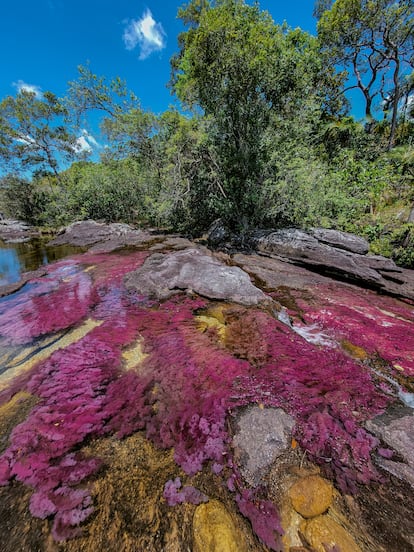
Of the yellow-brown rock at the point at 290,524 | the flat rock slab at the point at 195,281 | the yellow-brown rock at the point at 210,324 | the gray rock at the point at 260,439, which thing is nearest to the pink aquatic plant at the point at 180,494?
the gray rock at the point at 260,439

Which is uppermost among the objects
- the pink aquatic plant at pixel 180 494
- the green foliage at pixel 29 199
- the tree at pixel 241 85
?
the tree at pixel 241 85

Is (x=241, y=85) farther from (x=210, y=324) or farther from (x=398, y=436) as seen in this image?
(x=398, y=436)

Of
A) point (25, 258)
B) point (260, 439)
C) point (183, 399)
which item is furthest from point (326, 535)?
point (25, 258)

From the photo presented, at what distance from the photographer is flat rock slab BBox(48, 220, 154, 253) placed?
15.7 metres

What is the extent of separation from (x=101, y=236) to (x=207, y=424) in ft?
61.6

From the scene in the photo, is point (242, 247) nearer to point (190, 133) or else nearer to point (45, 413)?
point (190, 133)

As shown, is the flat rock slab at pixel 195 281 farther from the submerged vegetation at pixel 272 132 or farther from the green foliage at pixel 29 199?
the green foliage at pixel 29 199

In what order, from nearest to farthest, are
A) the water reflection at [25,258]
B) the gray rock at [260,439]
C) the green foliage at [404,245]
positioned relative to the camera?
1. the gray rock at [260,439]
2. the green foliage at [404,245]
3. the water reflection at [25,258]

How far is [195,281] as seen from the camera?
24.1 feet

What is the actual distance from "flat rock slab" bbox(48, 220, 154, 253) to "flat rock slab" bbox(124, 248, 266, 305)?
24.5 feet

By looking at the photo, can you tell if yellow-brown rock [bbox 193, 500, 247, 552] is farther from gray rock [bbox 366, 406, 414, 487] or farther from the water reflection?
the water reflection

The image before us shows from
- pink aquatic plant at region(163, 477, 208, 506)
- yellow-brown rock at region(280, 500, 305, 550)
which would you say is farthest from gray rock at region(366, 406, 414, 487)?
pink aquatic plant at region(163, 477, 208, 506)

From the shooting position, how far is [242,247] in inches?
500

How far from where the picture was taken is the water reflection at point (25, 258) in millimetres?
9828
